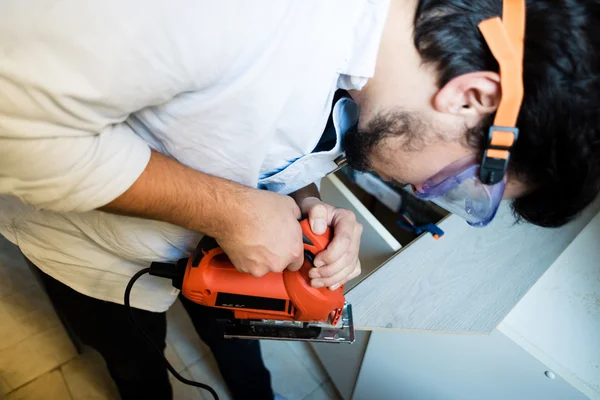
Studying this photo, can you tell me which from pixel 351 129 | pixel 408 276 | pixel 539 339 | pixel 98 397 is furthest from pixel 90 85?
pixel 98 397

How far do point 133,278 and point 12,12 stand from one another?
0.51 m

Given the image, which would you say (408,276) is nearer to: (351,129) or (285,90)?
(351,129)

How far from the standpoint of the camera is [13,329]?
1521mm

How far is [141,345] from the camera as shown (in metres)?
0.98

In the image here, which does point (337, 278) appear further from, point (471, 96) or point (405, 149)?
point (471, 96)

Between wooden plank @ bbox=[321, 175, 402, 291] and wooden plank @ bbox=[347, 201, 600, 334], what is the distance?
11cm

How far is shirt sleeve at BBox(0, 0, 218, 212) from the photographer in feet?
1.23

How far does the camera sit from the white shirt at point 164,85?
14.9 inches

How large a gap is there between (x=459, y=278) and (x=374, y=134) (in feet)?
1.47

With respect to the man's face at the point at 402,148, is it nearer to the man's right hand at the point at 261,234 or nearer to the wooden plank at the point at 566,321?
the man's right hand at the point at 261,234

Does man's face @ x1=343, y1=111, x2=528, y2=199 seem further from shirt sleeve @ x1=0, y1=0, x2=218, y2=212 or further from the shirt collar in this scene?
shirt sleeve @ x1=0, y1=0, x2=218, y2=212

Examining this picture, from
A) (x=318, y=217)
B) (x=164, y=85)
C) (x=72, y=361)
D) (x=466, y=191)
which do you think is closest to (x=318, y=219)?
(x=318, y=217)

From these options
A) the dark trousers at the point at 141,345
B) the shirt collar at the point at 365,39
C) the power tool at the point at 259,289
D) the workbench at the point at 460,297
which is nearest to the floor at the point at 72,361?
the dark trousers at the point at 141,345

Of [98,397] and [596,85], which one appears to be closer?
[596,85]
